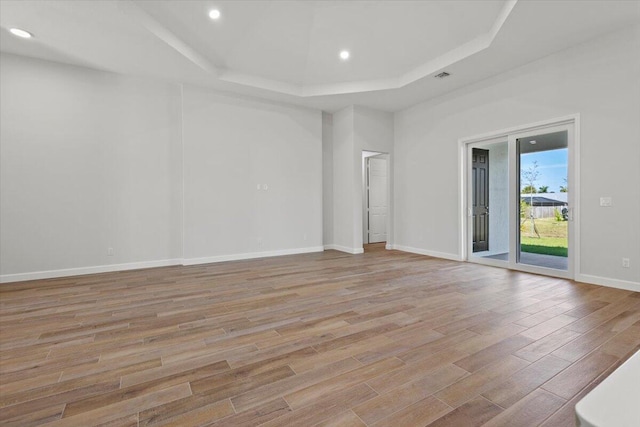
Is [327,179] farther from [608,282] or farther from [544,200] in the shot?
[608,282]

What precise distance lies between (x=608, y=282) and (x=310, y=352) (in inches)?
165

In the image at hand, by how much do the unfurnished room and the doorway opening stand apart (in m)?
1.29

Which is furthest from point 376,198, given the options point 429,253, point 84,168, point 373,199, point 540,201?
point 84,168

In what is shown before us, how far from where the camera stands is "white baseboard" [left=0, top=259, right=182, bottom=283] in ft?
15.3

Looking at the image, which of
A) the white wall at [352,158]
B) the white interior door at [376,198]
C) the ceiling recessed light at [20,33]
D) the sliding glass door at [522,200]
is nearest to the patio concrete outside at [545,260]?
the sliding glass door at [522,200]

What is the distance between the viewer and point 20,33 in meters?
4.03

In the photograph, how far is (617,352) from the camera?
229cm

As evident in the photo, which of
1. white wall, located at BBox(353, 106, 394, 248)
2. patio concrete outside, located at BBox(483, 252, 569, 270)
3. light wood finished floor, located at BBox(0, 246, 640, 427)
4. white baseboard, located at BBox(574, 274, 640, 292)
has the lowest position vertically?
light wood finished floor, located at BBox(0, 246, 640, 427)

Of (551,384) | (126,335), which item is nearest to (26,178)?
(126,335)

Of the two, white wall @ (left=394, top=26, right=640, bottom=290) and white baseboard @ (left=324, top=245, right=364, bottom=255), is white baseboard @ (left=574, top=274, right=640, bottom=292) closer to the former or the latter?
white wall @ (left=394, top=26, right=640, bottom=290)

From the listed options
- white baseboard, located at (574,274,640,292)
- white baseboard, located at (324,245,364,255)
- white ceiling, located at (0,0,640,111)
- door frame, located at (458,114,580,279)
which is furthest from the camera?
white baseboard, located at (324,245,364,255)

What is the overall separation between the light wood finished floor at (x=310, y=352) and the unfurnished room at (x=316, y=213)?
2 cm

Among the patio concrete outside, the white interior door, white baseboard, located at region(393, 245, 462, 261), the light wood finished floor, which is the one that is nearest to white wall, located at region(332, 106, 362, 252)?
white baseboard, located at region(393, 245, 462, 261)

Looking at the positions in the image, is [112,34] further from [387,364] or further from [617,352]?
[617,352]
